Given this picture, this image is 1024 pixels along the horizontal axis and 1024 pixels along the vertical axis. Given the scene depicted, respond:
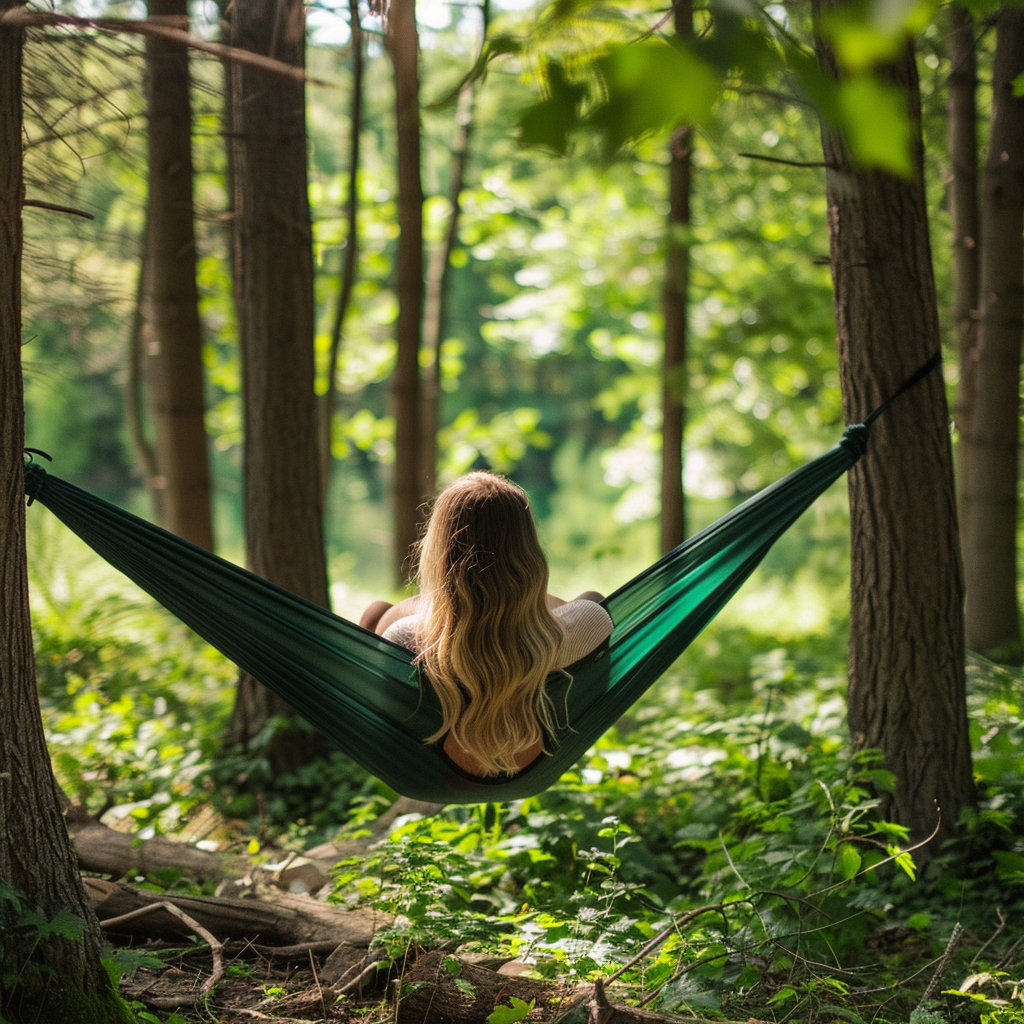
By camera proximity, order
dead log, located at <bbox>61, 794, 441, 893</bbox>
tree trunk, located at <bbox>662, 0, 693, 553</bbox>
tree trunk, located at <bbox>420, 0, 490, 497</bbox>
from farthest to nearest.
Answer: tree trunk, located at <bbox>420, 0, 490, 497</bbox>
tree trunk, located at <bbox>662, 0, 693, 553</bbox>
dead log, located at <bbox>61, 794, 441, 893</bbox>

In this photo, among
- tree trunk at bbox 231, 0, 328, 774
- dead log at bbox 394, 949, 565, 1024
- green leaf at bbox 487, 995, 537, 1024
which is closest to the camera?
green leaf at bbox 487, 995, 537, 1024

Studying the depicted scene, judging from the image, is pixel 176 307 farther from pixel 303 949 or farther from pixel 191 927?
pixel 303 949

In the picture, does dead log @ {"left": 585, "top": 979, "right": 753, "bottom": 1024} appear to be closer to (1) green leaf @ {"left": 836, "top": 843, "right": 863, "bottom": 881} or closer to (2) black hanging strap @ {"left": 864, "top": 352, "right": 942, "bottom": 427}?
(1) green leaf @ {"left": 836, "top": 843, "right": 863, "bottom": 881}

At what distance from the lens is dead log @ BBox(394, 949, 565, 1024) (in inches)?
65.6

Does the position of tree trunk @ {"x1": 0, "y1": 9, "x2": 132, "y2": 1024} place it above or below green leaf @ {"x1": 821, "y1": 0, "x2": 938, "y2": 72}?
Answer: below

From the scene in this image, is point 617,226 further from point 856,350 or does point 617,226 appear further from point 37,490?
point 37,490

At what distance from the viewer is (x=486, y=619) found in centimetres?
183

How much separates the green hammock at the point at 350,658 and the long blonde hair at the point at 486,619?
0.06m

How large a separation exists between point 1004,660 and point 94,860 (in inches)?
126

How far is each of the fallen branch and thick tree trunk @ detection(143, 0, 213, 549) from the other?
257cm

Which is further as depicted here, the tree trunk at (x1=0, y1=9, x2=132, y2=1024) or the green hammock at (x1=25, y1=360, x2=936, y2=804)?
the green hammock at (x1=25, y1=360, x2=936, y2=804)

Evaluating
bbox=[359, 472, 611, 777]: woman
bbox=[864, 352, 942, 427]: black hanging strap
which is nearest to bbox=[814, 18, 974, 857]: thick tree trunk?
bbox=[864, 352, 942, 427]: black hanging strap

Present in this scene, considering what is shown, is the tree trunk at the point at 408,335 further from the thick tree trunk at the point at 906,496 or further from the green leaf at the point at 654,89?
the green leaf at the point at 654,89

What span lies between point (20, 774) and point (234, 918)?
0.66 meters
